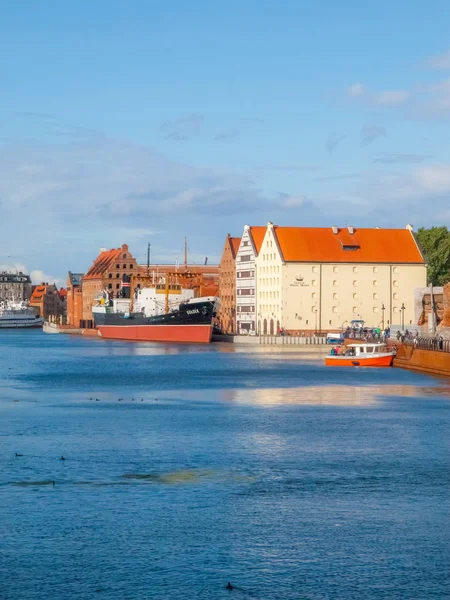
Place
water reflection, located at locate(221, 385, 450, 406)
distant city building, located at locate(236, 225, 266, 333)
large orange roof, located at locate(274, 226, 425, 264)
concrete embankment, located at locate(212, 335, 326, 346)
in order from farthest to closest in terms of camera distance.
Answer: distant city building, located at locate(236, 225, 266, 333), large orange roof, located at locate(274, 226, 425, 264), concrete embankment, located at locate(212, 335, 326, 346), water reflection, located at locate(221, 385, 450, 406)

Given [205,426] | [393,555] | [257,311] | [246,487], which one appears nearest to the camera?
[393,555]

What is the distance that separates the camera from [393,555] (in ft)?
76.9

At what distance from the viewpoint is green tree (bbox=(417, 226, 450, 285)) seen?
15438cm

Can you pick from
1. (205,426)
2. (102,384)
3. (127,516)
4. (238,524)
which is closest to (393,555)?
(238,524)

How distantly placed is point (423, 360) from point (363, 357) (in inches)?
340

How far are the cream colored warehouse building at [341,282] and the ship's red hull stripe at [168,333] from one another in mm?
10527

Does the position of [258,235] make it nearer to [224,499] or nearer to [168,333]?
[168,333]

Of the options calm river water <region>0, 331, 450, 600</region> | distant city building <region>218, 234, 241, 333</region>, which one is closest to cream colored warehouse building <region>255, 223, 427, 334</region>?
distant city building <region>218, 234, 241, 333</region>

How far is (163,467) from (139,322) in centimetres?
12260

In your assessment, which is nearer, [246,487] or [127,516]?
[127,516]

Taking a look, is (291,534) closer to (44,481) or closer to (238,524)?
(238,524)

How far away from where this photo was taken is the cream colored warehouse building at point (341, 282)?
5827 inches

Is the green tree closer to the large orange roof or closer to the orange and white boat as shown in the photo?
the large orange roof

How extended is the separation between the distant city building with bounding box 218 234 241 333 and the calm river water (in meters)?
119
